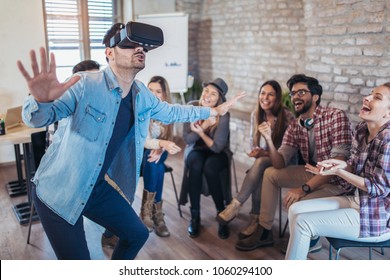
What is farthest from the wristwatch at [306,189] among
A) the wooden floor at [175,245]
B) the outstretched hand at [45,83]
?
the outstretched hand at [45,83]

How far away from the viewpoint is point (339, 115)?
2.27m

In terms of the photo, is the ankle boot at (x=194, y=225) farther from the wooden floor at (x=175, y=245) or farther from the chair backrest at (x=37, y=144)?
the chair backrest at (x=37, y=144)

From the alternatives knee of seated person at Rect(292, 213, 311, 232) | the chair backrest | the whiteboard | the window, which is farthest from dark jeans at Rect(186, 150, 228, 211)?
the whiteboard

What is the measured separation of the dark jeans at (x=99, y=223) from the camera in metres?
1.49

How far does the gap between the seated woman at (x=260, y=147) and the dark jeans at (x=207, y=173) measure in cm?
15

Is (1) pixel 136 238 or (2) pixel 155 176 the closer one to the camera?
(1) pixel 136 238

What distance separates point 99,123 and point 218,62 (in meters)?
3.67

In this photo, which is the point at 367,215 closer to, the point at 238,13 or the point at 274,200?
the point at 274,200

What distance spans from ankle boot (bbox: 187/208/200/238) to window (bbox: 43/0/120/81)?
2167 millimetres

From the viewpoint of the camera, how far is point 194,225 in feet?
8.82

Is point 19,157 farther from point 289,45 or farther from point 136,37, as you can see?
point 289,45

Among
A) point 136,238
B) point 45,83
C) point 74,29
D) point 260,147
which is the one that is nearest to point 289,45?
point 260,147

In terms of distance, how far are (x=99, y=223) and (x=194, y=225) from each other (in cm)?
112

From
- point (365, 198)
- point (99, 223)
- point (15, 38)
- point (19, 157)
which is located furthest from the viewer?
point (15, 38)
